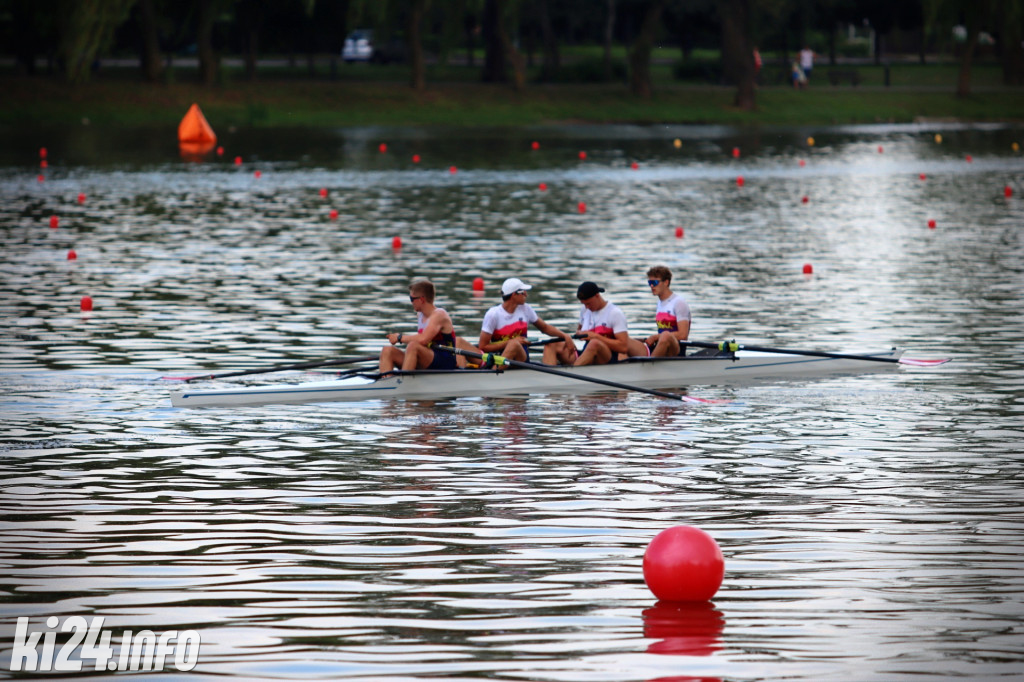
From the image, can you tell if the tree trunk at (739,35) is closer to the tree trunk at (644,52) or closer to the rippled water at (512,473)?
the tree trunk at (644,52)

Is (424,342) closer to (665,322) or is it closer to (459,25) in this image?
(665,322)

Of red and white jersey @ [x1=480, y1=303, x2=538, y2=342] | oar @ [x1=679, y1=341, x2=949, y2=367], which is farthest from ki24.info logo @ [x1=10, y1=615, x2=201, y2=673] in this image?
oar @ [x1=679, y1=341, x2=949, y2=367]

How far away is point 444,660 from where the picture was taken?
27.5 feet

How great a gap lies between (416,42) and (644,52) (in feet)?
35.3

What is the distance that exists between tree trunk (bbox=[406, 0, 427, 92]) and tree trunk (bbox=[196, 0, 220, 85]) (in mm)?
8242

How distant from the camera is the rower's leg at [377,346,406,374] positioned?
55.7 feet

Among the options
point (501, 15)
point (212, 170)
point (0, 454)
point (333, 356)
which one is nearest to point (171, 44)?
point (501, 15)

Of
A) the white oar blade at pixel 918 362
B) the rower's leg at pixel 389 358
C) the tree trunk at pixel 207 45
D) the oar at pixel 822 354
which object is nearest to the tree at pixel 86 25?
the tree trunk at pixel 207 45

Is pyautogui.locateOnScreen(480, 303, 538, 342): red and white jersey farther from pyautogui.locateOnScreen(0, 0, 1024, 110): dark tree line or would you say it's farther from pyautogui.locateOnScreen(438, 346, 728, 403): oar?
pyautogui.locateOnScreen(0, 0, 1024, 110): dark tree line

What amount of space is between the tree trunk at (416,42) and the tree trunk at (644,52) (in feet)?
32.3

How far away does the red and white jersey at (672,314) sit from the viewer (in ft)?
60.3

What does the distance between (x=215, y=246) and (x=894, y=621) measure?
24.0 meters

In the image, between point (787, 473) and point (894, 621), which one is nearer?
point (894, 621)

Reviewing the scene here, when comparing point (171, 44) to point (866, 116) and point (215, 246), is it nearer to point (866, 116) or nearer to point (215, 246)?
point (866, 116)
